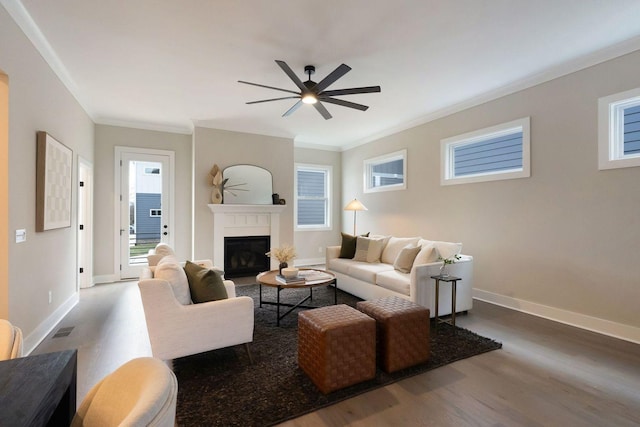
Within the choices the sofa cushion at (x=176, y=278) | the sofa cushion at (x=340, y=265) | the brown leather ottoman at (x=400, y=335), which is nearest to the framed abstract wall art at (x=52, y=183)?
the sofa cushion at (x=176, y=278)

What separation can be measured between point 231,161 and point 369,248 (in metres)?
3.21

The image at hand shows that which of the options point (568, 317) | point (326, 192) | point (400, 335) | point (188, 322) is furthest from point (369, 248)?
point (326, 192)

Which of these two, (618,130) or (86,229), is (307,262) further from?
(618,130)

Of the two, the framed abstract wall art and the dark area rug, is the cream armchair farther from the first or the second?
the framed abstract wall art

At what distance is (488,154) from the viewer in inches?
170

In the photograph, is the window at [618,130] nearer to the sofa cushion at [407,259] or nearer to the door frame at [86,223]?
the sofa cushion at [407,259]

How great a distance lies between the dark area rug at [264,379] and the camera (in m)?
1.86

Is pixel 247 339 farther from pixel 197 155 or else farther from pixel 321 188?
pixel 321 188

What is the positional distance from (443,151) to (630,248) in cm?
260

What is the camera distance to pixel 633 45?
9.52ft

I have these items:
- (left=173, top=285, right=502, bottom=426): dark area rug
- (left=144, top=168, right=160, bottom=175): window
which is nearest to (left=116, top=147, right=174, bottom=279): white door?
(left=144, top=168, right=160, bottom=175): window

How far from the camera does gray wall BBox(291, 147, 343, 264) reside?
7.04m

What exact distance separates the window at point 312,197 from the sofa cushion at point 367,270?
294 centimetres

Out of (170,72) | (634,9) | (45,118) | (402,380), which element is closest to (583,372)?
(402,380)
